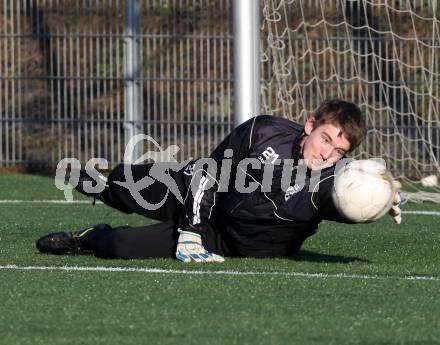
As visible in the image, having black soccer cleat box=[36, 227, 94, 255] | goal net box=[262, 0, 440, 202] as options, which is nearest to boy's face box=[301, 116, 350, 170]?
black soccer cleat box=[36, 227, 94, 255]

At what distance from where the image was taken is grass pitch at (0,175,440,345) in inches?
219

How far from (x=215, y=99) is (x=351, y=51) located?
1.91 metres

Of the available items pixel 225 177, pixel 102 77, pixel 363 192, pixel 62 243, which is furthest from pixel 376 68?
pixel 363 192

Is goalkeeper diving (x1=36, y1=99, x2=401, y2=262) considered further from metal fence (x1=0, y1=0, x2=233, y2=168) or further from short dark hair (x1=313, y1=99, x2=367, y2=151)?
metal fence (x1=0, y1=0, x2=233, y2=168)

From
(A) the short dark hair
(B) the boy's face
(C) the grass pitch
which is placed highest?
(A) the short dark hair

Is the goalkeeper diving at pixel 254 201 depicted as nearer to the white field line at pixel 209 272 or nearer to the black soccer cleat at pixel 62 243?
the black soccer cleat at pixel 62 243

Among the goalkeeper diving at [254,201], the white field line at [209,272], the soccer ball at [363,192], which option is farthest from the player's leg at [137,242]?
the soccer ball at [363,192]

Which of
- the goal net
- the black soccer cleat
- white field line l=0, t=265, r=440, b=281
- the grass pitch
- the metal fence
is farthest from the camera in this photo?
the metal fence

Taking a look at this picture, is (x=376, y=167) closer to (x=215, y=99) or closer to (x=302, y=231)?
(x=302, y=231)

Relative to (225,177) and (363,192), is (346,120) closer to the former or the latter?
(363,192)

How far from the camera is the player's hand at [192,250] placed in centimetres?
772

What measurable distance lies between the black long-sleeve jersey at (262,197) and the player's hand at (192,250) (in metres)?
0.05

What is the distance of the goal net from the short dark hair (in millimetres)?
6196

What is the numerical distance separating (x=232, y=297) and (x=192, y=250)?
4.37 ft
